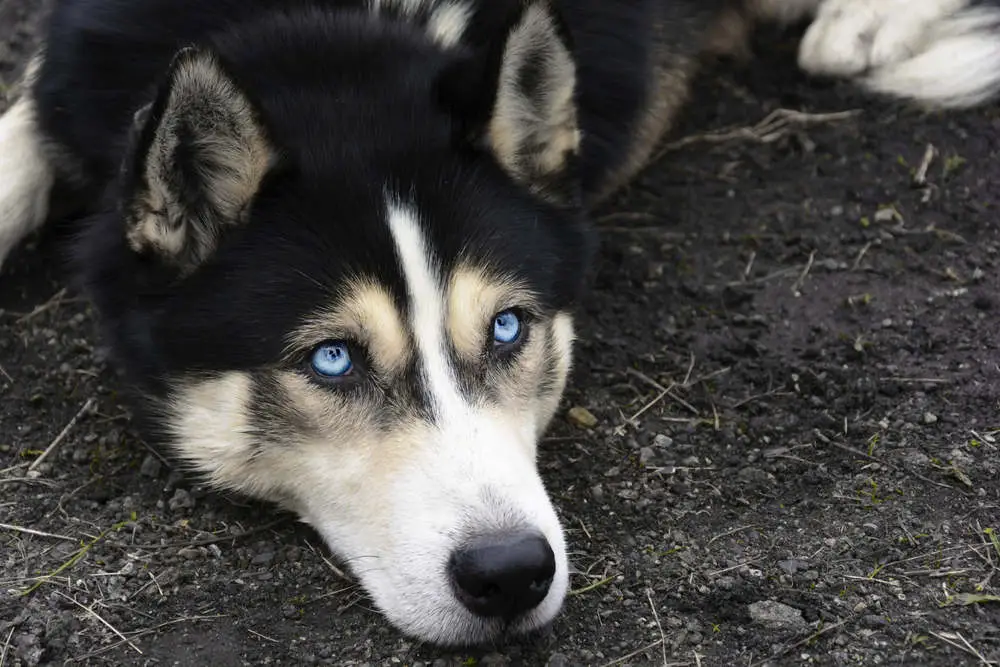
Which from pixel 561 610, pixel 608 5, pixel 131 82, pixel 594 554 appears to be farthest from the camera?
pixel 608 5

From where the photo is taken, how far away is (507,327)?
9.89ft

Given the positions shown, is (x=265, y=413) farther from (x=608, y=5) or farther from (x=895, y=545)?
(x=608, y=5)

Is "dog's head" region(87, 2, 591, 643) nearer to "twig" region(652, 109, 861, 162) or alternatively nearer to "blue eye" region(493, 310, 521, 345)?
"blue eye" region(493, 310, 521, 345)

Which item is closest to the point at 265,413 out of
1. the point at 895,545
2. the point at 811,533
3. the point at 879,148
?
the point at 811,533

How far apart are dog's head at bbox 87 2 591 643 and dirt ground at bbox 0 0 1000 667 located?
24 cm

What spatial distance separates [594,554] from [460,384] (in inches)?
23.1

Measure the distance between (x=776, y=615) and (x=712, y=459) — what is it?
2.25 ft

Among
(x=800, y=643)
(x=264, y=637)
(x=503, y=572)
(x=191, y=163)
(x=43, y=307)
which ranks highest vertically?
(x=191, y=163)

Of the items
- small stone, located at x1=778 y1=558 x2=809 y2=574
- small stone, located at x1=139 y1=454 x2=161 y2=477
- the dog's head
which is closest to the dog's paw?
the dog's head

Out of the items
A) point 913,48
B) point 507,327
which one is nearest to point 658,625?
point 507,327

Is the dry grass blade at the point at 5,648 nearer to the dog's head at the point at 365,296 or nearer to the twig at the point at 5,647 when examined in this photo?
the twig at the point at 5,647

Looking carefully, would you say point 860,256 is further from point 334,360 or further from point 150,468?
point 150,468

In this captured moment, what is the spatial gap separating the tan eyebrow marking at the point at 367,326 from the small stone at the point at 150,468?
0.76 meters

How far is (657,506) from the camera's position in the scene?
10.3ft
